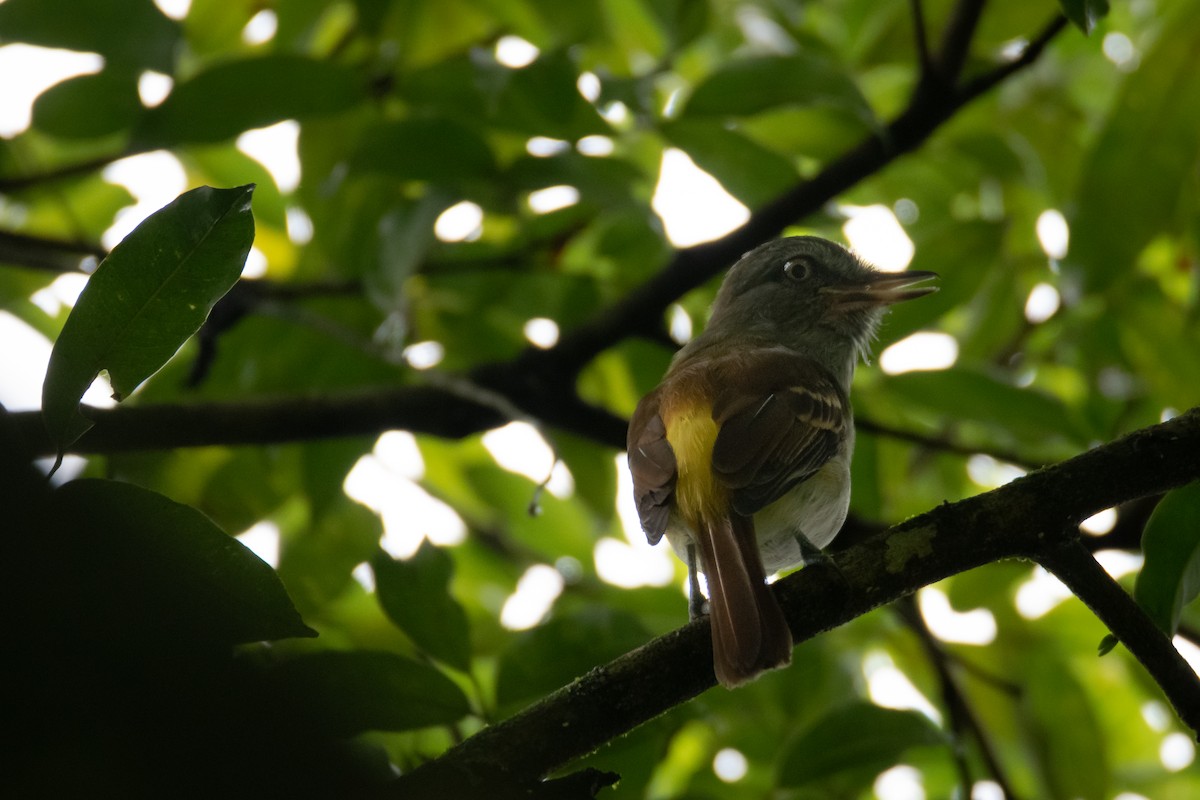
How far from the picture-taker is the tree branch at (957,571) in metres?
1.71

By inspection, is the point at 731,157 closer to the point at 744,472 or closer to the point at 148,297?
the point at 744,472

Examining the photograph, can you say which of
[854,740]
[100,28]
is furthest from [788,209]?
[100,28]

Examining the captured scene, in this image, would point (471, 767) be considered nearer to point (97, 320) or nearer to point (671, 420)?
point (97, 320)

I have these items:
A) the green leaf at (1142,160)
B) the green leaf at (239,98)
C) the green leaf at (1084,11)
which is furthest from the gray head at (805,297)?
the green leaf at (1084,11)

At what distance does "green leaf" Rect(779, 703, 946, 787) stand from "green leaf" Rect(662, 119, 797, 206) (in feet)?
4.68

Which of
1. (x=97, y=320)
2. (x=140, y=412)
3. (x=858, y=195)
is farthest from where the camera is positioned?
(x=858, y=195)

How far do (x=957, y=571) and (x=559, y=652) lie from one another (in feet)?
3.09

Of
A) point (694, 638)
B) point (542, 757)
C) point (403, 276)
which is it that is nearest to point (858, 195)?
point (403, 276)

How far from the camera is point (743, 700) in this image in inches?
120

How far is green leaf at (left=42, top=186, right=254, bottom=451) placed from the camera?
1490 mm

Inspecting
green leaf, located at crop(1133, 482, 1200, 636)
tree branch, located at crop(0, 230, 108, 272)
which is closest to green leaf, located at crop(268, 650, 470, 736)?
green leaf, located at crop(1133, 482, 1200, 636)

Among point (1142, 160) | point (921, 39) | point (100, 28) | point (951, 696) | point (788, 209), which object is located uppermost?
point (100, 28)

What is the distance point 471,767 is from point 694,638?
0.47m

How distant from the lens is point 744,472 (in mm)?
A: 2461
